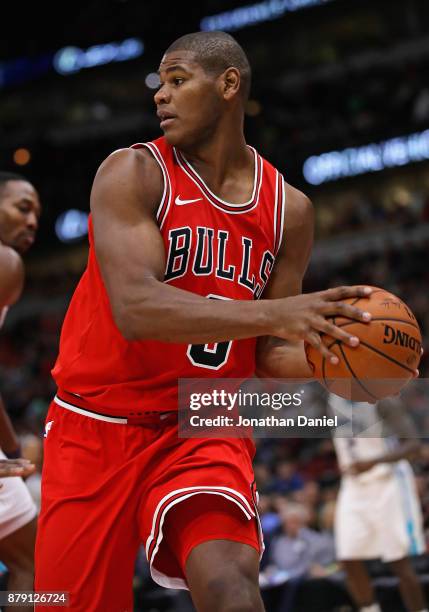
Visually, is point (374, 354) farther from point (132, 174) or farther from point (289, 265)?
point (132, 174)

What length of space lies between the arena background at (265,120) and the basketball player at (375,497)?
23.4 ft

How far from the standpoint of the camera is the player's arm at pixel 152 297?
101 inches

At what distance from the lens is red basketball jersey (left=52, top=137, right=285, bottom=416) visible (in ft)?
10.1

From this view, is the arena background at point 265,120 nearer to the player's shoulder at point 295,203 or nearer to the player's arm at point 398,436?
the player's arm at point 398,436

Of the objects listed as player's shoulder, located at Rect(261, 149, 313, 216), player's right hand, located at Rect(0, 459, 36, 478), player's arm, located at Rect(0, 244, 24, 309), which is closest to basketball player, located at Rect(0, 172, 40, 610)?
player's arm, located at Rect(0, 244, 24, 309)

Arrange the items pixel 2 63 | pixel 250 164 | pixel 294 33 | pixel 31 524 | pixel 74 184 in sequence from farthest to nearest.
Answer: pixel 2 63, pixel 294 33, pixel 74 184, pixel 31 524, pixel 250 164

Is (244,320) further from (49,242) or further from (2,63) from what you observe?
(2,63)

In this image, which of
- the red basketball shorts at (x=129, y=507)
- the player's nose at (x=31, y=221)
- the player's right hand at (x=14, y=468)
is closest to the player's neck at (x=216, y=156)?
the red basketball shorts at (x=129, y=507)

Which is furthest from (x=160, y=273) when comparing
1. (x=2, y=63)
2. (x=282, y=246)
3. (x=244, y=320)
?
(x=2, y=63)

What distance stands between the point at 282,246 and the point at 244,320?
0.87 meters

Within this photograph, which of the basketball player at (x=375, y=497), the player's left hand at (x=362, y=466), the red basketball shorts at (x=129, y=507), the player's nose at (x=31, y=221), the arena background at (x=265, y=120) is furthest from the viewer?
the arena background at (x=265, y=120)

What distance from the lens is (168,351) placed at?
3068 mm

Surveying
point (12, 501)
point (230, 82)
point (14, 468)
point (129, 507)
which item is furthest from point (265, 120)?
point (129, 507)

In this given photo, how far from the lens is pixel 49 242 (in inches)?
833
